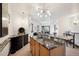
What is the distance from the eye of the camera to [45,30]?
80.7 inches

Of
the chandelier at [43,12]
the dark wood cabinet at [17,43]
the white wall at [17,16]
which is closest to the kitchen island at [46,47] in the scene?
the dark wood cabinet at [17,43]

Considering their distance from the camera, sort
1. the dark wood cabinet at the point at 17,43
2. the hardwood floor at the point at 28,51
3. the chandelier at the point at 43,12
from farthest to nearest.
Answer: the dark wood cabinet at the point at 17,43 < the chandelier at the point at 43,12 < the hardwood floor at the point at 28,51

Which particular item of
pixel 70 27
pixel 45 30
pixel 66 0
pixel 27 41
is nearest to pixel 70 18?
pixel 70 27

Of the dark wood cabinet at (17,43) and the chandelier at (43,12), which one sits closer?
the chandelier at (43,12)

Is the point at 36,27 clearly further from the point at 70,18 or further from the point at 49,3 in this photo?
the point at 70,18

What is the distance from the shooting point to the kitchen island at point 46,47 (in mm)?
1996

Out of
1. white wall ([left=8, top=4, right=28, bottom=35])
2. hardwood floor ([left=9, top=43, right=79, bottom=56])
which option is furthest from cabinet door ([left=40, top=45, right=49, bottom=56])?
white wall ([left=8, top=4, right=28, bottom=35])

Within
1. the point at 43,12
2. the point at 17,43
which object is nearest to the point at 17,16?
the point at 43,12

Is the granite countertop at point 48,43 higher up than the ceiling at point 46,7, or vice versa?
the ceiling at point 46,7

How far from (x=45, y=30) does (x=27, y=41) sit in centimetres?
46

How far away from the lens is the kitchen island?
200cm

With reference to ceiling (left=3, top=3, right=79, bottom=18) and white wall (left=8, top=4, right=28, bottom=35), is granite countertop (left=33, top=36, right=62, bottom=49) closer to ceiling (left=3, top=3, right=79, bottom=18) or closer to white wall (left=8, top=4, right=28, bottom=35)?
white wall (left=8, top=4, right=28, bottom=35)

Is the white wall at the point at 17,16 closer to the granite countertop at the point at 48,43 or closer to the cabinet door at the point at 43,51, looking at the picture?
the granite countertop at the point at 48,43

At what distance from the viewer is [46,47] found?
204 centimetres
